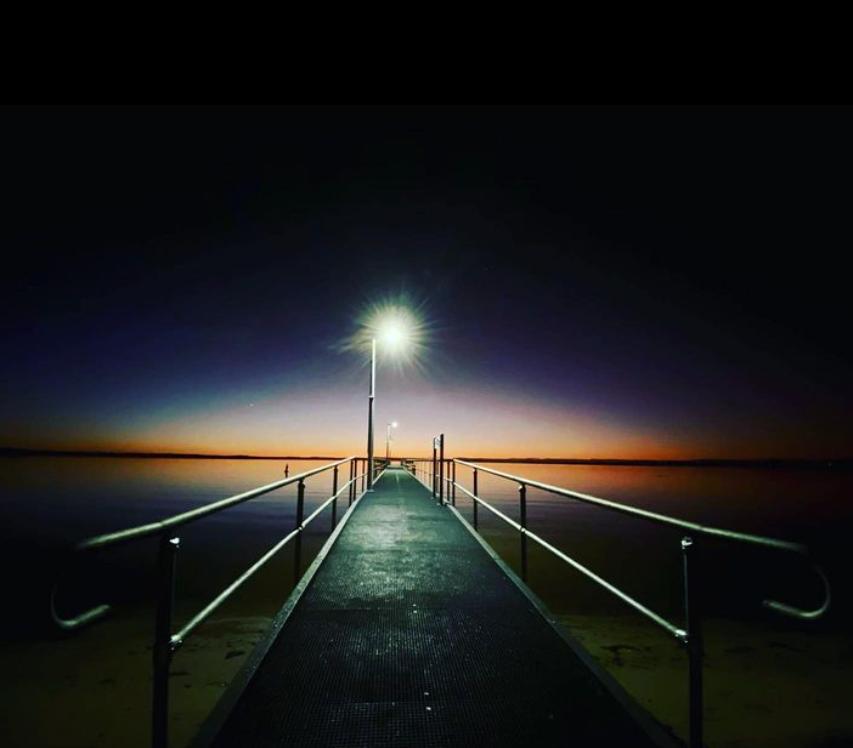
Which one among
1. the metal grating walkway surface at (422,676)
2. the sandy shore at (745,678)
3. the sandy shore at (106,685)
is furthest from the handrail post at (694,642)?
the sandy shore at (106,685)

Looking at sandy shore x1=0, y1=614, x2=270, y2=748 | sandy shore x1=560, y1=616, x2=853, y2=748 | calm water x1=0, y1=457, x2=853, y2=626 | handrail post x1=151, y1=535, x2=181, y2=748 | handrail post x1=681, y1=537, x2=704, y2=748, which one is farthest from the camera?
calm water x1=0, y1=457, x2=853, y2=626

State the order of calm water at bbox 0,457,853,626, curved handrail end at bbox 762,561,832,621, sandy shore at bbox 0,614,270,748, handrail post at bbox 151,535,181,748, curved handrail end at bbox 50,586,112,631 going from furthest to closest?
1. calm water at bbox 0,457,853,626
2. sandy shore at bbox 0,614,270,748
3. handrail post at bbox 151,535,181,748
4. curved handrail end at bbox 762,561,832,621
5. curved handrail end at bbox 50,586,112,631

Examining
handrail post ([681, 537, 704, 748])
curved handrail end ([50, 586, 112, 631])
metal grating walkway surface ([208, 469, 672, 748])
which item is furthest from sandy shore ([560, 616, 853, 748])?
curved handrail end ([50, 586, 112, 631])

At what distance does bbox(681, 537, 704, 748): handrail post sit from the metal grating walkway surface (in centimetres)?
24

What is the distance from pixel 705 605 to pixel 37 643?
15.5 meters

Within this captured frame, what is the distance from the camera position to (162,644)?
6.90 feet

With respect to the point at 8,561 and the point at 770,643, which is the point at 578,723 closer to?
the point at 770,643

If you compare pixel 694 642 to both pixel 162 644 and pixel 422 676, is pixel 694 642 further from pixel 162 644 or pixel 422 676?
pixel 162 644

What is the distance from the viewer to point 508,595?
4133mm

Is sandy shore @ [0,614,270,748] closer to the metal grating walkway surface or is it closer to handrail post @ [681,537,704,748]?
the metal grating walkway surface

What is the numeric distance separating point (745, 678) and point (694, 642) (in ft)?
25.6

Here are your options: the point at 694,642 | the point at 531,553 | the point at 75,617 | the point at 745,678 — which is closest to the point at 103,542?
the point at 75,617

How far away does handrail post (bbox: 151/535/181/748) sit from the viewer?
81.4 inches

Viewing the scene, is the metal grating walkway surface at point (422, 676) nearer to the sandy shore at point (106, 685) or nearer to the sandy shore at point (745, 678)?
the sandy shore at point (106, 685)
